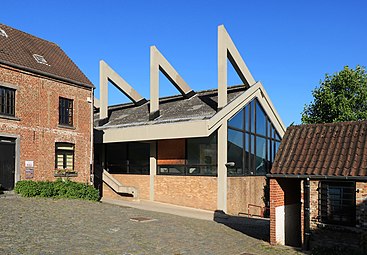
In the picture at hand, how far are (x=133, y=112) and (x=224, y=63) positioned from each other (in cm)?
950

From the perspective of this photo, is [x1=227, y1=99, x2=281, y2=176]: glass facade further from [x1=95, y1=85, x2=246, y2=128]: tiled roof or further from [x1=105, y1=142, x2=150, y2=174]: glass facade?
[x1=105, y1=142, x2=150, y2=174]: glass facade

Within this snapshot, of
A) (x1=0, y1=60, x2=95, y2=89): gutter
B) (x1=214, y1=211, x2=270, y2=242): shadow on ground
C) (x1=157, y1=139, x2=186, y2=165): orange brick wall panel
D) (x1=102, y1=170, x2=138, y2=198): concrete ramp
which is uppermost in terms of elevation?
(x1=0, y1=60, x2=95, y2=89): gutter

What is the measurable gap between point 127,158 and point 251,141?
7841 mm

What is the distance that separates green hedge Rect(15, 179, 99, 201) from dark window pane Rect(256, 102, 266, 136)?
1070 centimetres

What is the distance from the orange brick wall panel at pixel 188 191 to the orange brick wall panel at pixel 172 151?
3.16 feet

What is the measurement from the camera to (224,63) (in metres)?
20.4

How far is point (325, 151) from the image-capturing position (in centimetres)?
1111

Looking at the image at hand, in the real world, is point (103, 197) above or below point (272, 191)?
below

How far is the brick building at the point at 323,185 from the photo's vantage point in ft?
33.0

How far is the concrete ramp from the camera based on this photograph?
21516 millimetres

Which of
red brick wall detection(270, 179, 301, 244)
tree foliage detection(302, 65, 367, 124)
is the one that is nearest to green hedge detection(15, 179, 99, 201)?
red brick wall detection(270, 179, 301, 244)

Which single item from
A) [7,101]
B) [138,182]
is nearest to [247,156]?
[138,182]

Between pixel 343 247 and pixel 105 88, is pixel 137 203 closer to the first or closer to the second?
pixel 105 88

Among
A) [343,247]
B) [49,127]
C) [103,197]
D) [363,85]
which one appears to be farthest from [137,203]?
[363,85]
